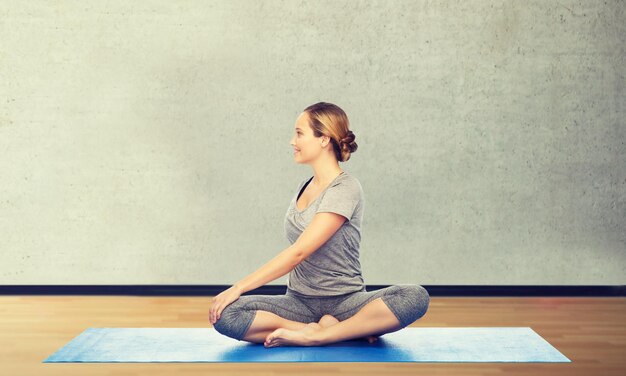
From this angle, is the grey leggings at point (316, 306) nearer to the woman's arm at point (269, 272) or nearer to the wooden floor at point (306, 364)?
the woman's arm at point (269, 272)

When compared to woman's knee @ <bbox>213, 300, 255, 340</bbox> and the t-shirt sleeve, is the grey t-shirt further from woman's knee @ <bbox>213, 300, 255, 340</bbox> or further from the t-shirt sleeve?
woman's knee @ <bbox>213, 300, 255, 340</bbox>

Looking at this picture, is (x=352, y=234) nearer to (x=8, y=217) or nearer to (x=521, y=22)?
(x=521, y=22)

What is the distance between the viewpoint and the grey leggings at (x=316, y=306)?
3111 mm

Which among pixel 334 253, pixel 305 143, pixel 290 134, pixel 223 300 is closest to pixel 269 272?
pixel 223 300

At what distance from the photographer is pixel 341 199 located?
3168 millimetres

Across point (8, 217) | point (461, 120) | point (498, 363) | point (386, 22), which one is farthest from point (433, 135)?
point (8, 217)

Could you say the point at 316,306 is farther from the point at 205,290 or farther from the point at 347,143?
the point at 205,290

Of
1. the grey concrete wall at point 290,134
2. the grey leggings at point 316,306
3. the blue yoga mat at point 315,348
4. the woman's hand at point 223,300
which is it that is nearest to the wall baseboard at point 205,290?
the grey concrete wall at point 290,134

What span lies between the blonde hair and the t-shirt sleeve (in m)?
0.14

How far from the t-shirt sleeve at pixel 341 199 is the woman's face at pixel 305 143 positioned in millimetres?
142

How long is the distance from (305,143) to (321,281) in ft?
1.63

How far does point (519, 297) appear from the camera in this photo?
4.52m

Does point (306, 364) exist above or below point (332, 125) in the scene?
below

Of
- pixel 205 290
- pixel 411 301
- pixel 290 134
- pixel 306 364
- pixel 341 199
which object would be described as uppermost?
pixel 290 134
